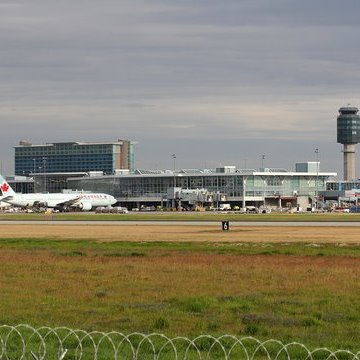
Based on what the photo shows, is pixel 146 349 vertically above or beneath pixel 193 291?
beneath

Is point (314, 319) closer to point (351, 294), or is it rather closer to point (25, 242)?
point (351, 294)

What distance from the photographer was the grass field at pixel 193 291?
84.0ft

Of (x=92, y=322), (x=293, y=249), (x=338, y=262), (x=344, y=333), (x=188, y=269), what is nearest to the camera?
(x=344, y=333)

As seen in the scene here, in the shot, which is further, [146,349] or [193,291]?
[193,291]

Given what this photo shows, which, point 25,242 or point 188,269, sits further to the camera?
point 25,242

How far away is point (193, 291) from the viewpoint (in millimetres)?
33750

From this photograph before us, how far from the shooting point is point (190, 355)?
20.9 meters

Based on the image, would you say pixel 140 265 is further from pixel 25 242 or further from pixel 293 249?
pixel 25 242

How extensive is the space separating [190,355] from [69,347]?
3142mm

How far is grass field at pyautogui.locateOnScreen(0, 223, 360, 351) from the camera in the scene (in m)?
25.6

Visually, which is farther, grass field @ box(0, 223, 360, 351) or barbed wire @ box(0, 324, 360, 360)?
grass field @ box(0, 223, 360, 351)

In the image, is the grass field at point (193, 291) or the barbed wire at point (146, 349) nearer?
the barbed wire at point (146, 349)

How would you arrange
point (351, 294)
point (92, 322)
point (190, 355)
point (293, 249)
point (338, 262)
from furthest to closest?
point (293, 249), point (338, 262), point (351, 294), point (92, 322), point (190, 355)

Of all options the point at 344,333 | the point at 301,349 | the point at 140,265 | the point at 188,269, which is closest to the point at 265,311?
the point at 344,333
